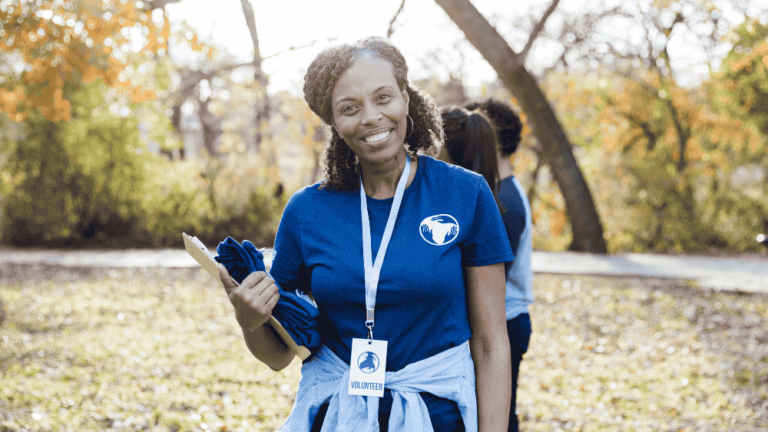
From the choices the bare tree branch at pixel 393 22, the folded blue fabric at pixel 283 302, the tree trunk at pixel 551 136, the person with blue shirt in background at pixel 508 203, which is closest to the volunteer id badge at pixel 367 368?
the folded blue fabric at pixel 283 302

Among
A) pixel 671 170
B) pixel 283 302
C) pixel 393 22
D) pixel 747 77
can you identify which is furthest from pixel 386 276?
pixel 671 170

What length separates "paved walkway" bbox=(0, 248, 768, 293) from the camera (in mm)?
8281

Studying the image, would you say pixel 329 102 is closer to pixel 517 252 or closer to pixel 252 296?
pixel 252 296

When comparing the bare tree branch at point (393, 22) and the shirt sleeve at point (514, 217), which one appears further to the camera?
the bare tree branch at point (393, 22)

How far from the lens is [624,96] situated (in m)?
14.4

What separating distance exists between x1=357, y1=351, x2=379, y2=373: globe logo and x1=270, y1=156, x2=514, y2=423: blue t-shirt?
4 centimetres

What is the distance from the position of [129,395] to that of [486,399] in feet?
12.9

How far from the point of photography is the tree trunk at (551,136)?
8.91 meters

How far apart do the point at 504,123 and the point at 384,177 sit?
145 centimetres

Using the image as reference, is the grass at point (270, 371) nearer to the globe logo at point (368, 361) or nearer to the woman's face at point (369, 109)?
the globe logo at point (368, 361)

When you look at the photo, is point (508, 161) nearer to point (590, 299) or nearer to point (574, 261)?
point (590, 299)

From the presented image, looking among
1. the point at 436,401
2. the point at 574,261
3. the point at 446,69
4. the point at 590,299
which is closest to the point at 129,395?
the point at 436,401

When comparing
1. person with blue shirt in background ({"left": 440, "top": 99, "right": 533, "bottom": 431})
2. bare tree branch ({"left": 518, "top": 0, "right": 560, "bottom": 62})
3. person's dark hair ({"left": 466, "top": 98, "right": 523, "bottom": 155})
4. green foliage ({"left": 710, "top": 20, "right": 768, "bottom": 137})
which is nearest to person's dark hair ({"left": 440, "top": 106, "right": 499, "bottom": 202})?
person with blue shirt in background ({"left": 440, "top": 99, "right": 533, "bottom": 431})

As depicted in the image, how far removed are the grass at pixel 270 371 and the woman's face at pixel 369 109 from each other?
322 centimetres
